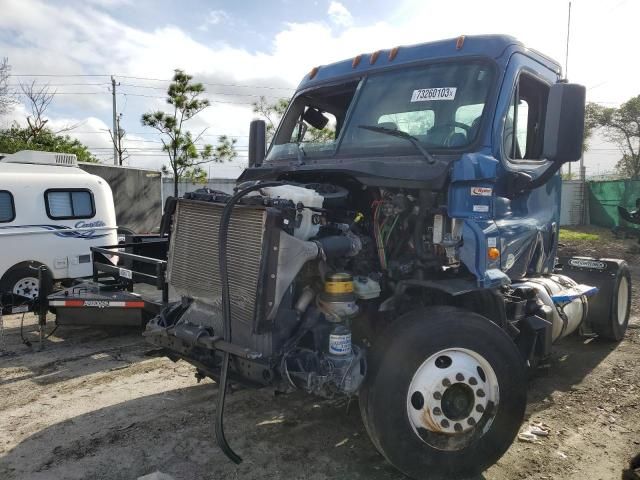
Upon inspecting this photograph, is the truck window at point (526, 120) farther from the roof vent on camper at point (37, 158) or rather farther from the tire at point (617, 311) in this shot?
the roof vent on camper at point (37, 158)

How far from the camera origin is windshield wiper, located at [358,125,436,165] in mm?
3688

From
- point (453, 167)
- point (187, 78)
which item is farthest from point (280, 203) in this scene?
point (187, 78)

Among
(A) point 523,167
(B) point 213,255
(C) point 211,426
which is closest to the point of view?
(B) point 213,255

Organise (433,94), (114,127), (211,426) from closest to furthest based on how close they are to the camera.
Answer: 1. (433,94)
2. (211,426)
3. (114,127)

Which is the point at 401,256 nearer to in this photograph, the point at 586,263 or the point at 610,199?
the point at 586,263

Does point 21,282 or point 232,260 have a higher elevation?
point 232,260

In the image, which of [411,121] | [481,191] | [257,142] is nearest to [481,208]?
[481,191]

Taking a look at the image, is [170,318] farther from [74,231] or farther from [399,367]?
[74,231]

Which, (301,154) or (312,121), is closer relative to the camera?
(301,154)

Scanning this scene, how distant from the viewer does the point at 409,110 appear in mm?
4102

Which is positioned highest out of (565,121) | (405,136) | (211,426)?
(565,121)

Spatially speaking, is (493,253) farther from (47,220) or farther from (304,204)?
(47,220)

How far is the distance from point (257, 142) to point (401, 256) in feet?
7.36

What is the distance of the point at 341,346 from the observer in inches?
129
